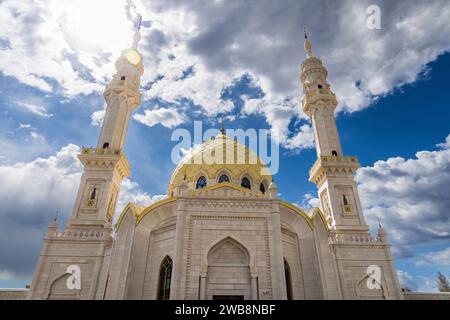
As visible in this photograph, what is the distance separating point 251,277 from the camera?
1480cm

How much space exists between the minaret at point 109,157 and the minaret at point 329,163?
17672mm

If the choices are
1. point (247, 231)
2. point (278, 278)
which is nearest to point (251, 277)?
point (278, 278)

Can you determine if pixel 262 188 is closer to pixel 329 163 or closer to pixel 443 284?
pixel 329 163

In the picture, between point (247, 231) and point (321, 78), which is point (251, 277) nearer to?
point (247, 231)

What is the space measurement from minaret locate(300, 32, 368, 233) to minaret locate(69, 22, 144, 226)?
17.7 meters

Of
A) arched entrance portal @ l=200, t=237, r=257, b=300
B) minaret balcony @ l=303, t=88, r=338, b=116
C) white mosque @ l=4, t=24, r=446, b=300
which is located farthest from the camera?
minaret balcony @ l=303, t=88, r=338, b=116

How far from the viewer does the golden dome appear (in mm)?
25334

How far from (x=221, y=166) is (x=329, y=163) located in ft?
31.2

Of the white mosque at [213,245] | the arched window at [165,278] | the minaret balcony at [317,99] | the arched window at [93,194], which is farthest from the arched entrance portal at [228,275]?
the minaret balcony at [317,99]

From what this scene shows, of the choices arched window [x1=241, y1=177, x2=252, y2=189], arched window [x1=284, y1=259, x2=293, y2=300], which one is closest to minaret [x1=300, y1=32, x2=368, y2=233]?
arched window [x1=241, y1=177, x2=252, y2=189]

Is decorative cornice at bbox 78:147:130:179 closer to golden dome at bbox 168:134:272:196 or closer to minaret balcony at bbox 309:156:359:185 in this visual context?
golden dome at bbox 168:134:272:196

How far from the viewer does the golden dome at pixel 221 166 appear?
2533 cm

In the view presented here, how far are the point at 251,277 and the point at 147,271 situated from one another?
21.4 ft

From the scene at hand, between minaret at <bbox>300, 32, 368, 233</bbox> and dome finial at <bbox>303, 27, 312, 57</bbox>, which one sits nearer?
minaret at <bbox>300, 32, 368, 233</bbox>
